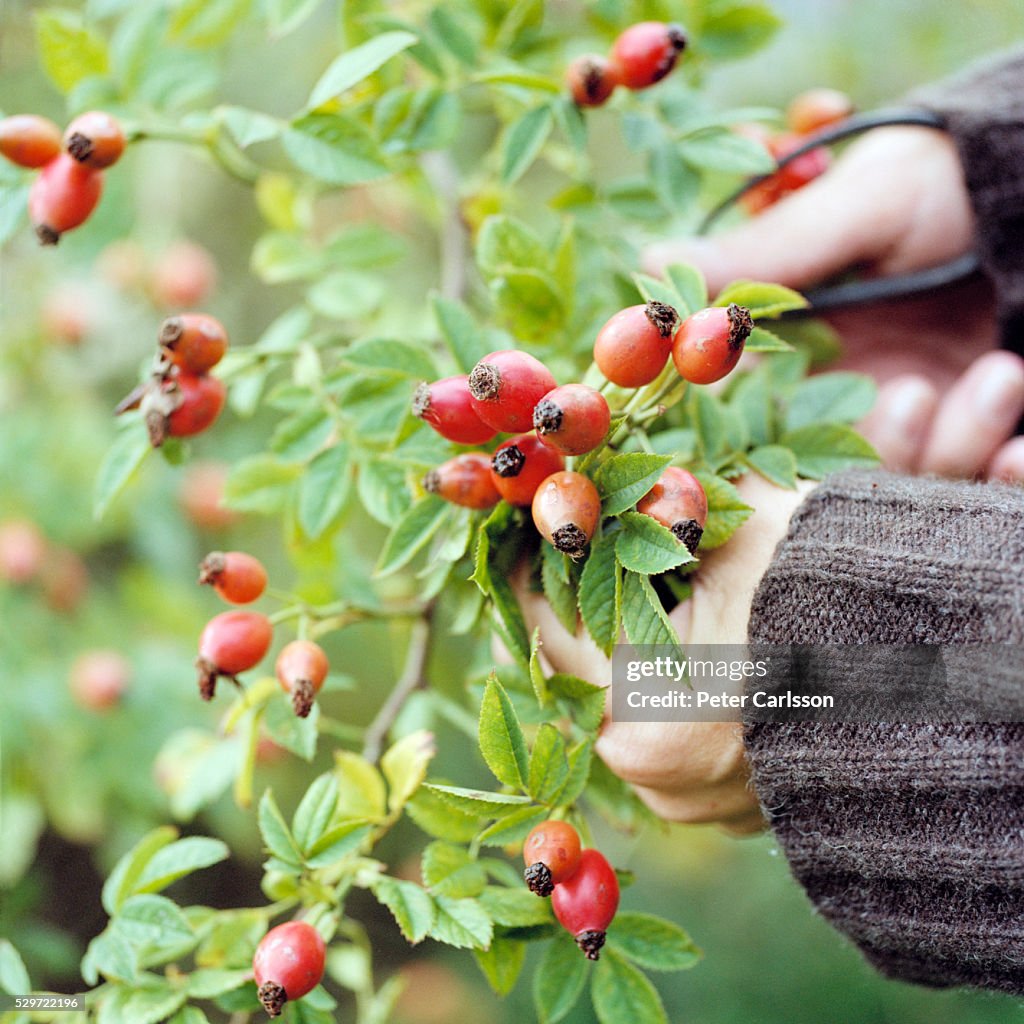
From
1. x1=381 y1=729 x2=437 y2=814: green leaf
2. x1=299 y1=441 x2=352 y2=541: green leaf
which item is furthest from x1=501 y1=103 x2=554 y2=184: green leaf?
x1=381 y1=729 x2=437 y2=814: green leaf

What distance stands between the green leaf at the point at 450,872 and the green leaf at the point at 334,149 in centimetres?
57

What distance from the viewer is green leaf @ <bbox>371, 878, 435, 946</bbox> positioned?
0.70m

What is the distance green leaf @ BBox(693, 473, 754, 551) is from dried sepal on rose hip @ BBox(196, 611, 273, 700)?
366 mm

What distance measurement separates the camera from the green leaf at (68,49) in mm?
966

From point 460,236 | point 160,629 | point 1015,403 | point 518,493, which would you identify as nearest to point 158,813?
point 160,629

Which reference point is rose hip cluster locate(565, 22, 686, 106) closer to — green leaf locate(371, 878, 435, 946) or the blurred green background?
the blurred green background

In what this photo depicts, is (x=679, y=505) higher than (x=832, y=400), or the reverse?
(x=679, y=505)

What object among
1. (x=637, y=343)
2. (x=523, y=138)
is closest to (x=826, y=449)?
(x=637, y=343)

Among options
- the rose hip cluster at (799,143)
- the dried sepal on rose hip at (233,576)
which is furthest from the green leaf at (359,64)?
the rose hip cluster at (799,143)

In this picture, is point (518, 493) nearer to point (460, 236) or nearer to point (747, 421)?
point (747, 421)

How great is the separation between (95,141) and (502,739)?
22.8 inches

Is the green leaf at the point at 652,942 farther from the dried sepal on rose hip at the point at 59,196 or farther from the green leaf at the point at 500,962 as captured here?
the dried sepal on rose hip at the point at 59,196

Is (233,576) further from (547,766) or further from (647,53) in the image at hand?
(647,53)

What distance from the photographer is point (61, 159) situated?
2.71ft
